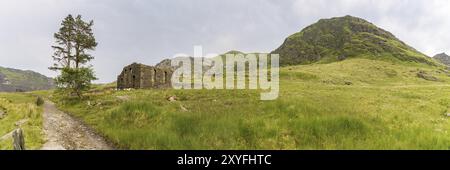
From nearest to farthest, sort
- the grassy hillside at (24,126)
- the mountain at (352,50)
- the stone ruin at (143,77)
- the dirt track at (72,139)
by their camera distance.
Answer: the grassy hillside at (24,126), the dirt track at (72,139), the stone ruin at (143,77), the mountain at (352,50)

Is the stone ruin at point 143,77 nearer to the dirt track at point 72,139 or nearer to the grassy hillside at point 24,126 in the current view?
the grassy hillside at point 24,126

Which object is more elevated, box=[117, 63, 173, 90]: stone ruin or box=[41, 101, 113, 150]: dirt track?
box=[117, 63, 173, 90]: stone ruin

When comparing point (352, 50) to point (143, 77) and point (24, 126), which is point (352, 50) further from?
point (24, 126)

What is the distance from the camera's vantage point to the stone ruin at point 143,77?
149ft

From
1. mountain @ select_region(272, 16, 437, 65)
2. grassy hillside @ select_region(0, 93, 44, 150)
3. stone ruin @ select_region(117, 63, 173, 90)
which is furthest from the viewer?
mountain @ select_region(272, 16, 437, 65)

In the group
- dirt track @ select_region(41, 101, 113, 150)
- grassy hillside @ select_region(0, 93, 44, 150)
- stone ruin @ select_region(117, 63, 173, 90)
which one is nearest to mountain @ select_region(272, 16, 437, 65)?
stone ruin @ select_region(117, 63, 173, 90)

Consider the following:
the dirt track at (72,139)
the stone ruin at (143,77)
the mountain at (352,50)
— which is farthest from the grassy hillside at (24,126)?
the mountain at (352,50)

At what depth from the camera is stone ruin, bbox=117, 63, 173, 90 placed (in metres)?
45.5

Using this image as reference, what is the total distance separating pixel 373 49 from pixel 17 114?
17686cm

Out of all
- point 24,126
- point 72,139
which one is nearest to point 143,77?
point 24,126

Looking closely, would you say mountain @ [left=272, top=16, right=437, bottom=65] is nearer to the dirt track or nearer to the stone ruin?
the stone ruin

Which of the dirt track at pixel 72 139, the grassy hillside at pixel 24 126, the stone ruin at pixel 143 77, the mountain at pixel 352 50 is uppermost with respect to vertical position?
the mountain at pixel 352 50
